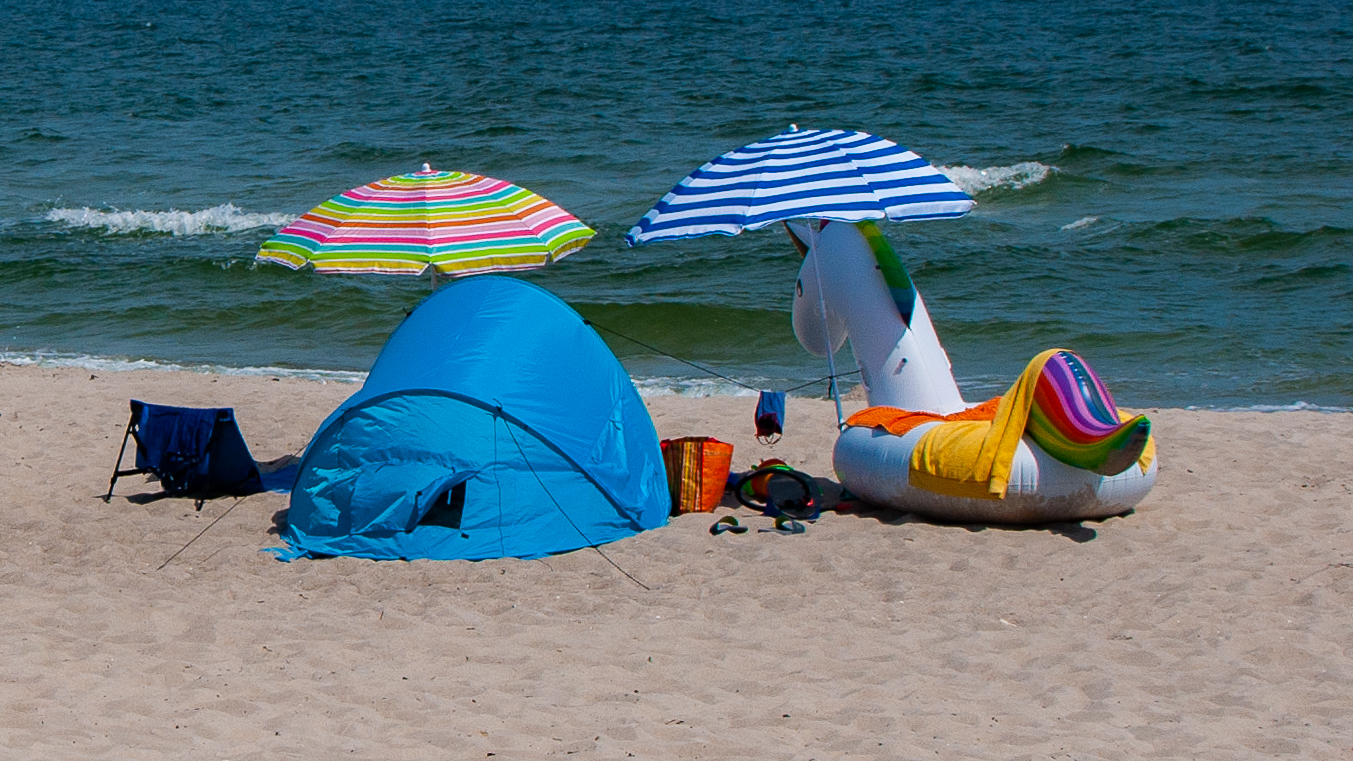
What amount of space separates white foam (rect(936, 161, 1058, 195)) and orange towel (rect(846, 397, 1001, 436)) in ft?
45.9

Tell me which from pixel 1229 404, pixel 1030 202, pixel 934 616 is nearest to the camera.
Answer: pixel 934 616

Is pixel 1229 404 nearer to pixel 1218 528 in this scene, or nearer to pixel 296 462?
pixel 1218 528

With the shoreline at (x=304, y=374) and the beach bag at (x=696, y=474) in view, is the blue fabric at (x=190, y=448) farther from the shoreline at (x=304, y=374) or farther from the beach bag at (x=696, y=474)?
the shoreline at (x=304, y=374)

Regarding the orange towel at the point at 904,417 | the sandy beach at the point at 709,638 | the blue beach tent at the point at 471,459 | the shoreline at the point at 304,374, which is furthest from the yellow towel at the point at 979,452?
the shoreline at the point at 304,374

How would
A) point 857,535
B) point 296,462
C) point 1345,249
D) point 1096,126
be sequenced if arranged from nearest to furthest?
point 857,535 → point 296,462 → point 1345,249 → point 1096,126

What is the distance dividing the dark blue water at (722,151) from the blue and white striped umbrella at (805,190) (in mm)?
4983

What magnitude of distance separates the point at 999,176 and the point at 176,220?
13.2 meters

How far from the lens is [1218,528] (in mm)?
7188

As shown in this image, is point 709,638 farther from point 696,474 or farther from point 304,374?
point 304,374

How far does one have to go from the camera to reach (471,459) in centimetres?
679

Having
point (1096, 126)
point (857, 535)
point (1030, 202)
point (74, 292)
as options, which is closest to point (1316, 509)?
point (857, 535)

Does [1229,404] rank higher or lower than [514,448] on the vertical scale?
lower

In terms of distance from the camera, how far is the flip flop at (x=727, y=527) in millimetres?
7164

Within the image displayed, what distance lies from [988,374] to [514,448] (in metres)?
6.80
